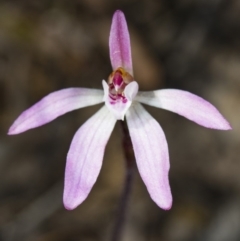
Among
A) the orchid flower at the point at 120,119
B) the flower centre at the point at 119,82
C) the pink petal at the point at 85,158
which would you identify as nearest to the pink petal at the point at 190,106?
the orchid flower at the point at 120,119

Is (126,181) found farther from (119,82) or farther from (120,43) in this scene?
(120,43)

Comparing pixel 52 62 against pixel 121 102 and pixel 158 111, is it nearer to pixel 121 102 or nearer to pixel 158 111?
pixel 158 111

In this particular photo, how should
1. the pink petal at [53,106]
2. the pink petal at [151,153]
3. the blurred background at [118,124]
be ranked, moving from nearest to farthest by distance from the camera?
1. the pink petal at [151,153]
2. the pink petal at [53,106]
3. the blurred background at [118,124]

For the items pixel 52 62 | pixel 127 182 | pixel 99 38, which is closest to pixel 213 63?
pixel 99 38

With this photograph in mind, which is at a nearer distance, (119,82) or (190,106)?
(190,106)

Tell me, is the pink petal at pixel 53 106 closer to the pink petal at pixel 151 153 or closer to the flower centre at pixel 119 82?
the flower centre at pixel 119 82

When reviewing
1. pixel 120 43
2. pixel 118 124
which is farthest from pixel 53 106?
pixel 118 124
